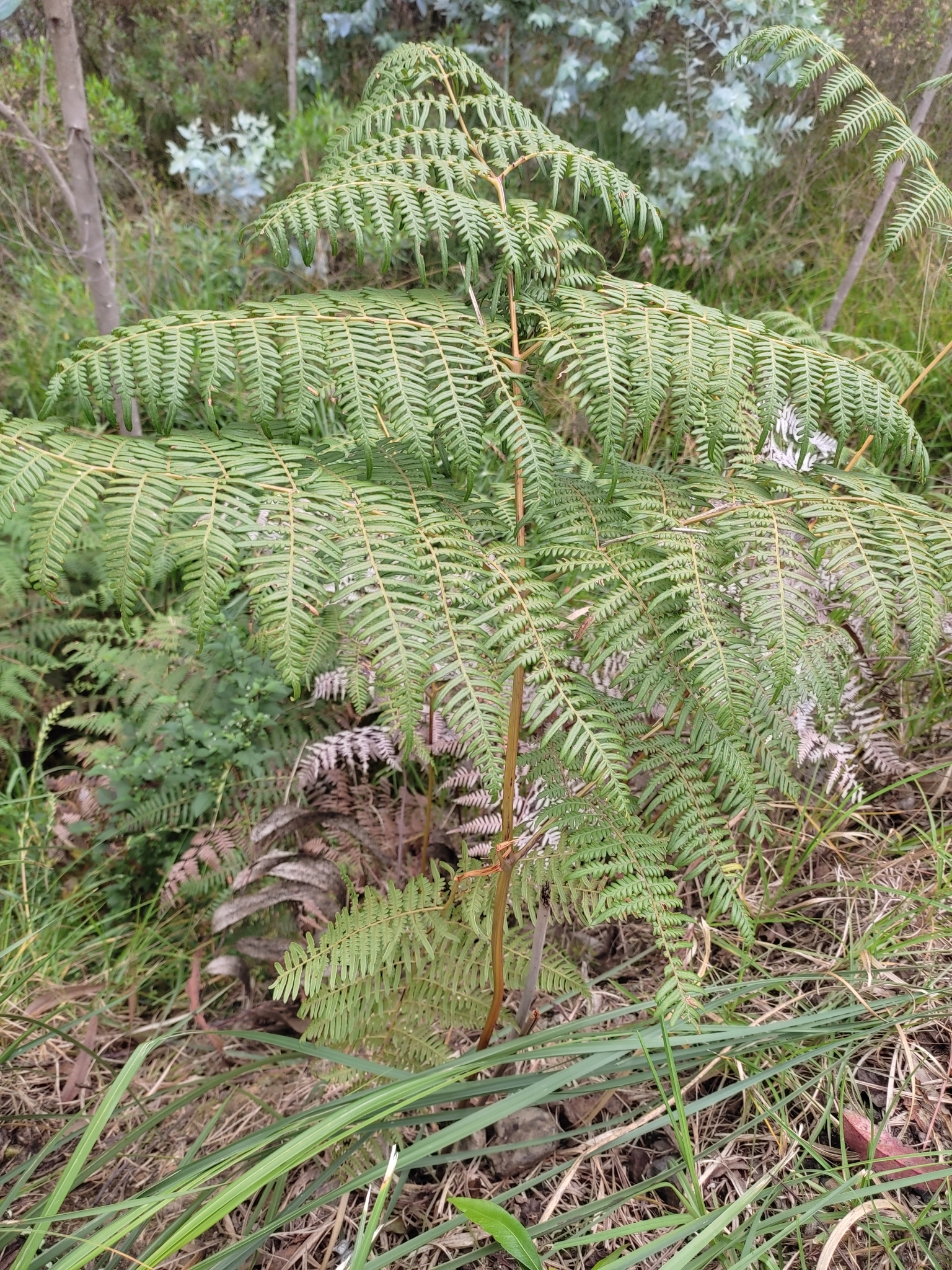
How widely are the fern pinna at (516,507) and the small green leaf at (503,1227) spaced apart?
31cm

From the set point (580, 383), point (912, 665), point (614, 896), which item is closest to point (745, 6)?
point (580, 383)

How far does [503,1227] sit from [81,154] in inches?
103

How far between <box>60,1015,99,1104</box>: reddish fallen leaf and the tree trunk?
1.81 meters

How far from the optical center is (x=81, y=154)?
2223 millimetres

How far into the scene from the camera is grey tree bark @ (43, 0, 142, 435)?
206cm

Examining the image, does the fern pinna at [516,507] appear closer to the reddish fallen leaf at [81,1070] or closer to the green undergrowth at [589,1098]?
the green undergrowth at [589,1098]

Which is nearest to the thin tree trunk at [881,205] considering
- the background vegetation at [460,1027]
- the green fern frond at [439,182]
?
the background vegetation at [460,1027]

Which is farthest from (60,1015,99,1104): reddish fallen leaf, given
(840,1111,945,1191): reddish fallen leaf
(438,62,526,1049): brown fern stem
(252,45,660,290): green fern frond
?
(252,45,660,290): green fern frond

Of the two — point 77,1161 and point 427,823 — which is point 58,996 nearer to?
point 77,1161

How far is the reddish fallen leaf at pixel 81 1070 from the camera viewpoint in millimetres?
1718

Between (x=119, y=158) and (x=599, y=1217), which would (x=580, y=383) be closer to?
(x=599, y=1217)

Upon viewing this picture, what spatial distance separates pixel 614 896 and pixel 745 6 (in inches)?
133

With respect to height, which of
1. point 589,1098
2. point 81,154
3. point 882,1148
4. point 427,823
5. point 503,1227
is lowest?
point 589,1098

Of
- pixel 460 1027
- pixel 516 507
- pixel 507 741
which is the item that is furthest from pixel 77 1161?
pixel 516 507
